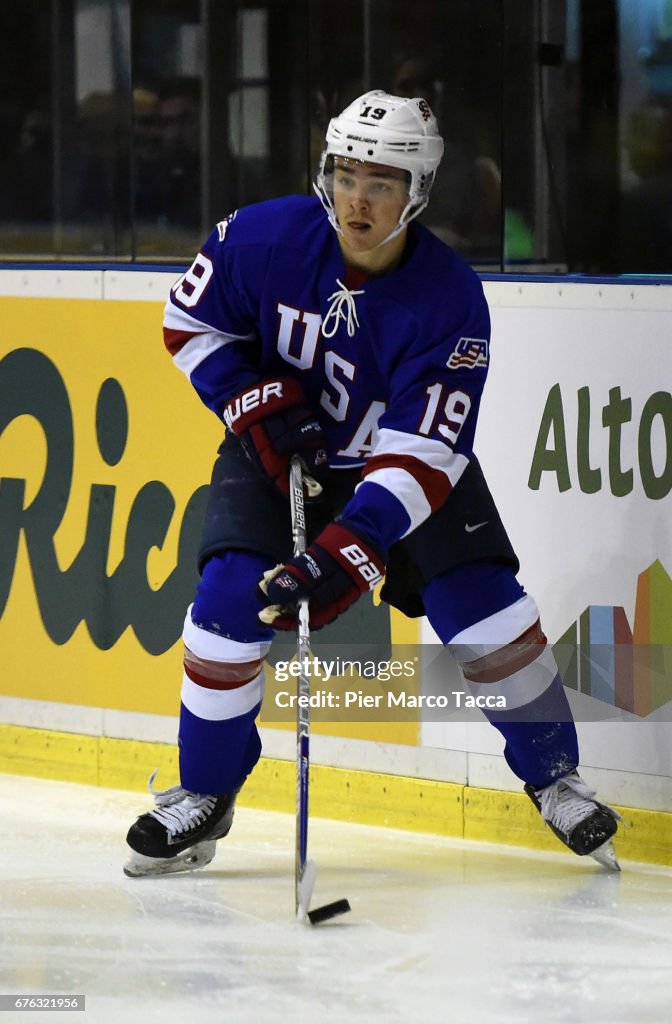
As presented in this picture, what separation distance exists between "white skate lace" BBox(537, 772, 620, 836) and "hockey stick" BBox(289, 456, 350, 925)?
46 centimetres

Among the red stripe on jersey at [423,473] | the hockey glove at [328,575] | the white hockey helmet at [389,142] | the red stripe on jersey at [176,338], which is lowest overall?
the hockey glove at [328,575]

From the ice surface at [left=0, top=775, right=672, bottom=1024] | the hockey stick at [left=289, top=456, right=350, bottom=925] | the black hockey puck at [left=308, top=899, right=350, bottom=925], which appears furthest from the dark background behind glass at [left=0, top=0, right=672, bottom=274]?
the black hockey puck at [left=308, top=899, right=350, bottom=925]

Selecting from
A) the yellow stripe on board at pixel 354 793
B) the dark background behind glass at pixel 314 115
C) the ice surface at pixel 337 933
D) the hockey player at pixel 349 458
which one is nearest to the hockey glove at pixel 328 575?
the hockey player at pixel 349 458

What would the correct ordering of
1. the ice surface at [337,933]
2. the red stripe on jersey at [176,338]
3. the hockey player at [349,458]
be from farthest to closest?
1. the red stripe on jersey at [176,338]
2. the hockey player at [349,458]
3. the ice surface at [337,933]

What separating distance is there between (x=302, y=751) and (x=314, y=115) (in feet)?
5.00

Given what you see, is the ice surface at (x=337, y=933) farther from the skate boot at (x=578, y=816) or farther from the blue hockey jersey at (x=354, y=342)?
the blue hockey jersey at (x=354, y=342)

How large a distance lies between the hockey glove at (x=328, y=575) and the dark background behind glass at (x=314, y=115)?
1.01 m

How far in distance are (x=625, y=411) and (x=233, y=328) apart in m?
0.72

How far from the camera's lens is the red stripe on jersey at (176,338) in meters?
3.42

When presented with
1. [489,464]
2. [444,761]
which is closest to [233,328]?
[489,464]

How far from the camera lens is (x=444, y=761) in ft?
12.7

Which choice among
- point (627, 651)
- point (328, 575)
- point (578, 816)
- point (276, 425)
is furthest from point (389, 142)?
point (578, 816)

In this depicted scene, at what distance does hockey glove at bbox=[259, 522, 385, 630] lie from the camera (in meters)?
3.09

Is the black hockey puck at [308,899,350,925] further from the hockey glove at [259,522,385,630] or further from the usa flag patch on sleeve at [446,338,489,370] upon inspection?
the usa flag patch on sleeve at [446,338,489,370]
